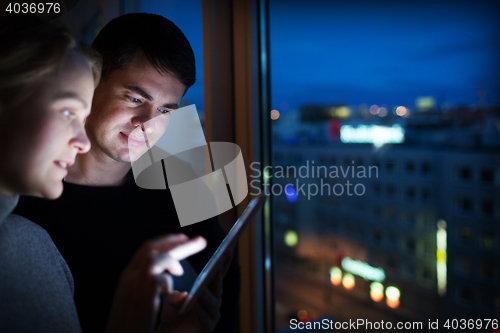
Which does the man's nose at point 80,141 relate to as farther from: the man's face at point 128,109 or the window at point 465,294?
the window at point 465,294

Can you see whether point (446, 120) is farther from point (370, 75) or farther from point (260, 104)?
point (260, 104)

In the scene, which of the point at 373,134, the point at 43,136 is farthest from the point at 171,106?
the point at 373,134

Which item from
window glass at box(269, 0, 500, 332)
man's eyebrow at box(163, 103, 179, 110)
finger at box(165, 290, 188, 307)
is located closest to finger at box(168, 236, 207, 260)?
finger at box(165, 290, 188, 307)

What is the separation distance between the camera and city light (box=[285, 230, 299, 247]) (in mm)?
1257

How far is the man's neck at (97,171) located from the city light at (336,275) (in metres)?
0.98

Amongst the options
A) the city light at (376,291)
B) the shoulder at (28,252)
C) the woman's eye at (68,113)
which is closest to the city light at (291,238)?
the city light at (376,291)

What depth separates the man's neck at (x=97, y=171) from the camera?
779mm

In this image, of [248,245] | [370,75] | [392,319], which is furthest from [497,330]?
[370,75]

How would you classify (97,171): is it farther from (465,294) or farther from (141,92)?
(465,294)

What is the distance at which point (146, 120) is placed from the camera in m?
0.75

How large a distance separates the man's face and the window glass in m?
0.49

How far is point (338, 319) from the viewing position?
1.16m

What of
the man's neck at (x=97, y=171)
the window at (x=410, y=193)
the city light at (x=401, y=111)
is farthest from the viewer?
the window at (x=410, y=193)

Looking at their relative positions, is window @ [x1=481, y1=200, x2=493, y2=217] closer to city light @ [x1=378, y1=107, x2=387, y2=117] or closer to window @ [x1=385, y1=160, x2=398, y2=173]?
window @ [x1=385, y1=160, x2=398, y2=173]
